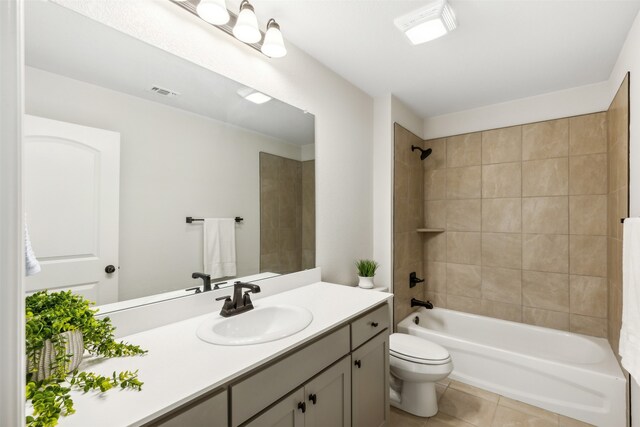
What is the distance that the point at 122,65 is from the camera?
1.17 meters

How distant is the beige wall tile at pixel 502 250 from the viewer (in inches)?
109

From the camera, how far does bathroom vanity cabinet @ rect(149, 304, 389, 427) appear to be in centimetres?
88

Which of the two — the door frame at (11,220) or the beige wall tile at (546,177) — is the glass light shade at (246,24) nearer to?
the door frame at (11,220)

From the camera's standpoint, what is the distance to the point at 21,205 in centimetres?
48

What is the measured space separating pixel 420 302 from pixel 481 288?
0.59 m

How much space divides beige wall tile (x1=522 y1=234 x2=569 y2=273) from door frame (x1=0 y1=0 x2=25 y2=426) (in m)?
3.24

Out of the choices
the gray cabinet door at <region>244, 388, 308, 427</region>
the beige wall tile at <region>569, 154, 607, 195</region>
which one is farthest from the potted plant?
the beige wall tile at <region>569, 154, 607, 195</region>

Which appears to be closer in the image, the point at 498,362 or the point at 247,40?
the point at 247,40

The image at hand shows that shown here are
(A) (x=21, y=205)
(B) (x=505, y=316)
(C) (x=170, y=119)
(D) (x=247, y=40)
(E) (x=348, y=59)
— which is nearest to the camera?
(A) (x=21, y=205)

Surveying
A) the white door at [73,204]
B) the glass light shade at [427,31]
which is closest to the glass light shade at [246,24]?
the white door at [73,204]

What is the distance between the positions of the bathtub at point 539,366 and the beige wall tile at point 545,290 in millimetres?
208

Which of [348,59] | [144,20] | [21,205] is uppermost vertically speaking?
[348,59]

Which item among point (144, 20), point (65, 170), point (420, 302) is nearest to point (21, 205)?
point (65, 170)

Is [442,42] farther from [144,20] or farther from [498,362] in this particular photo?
[498,362]
